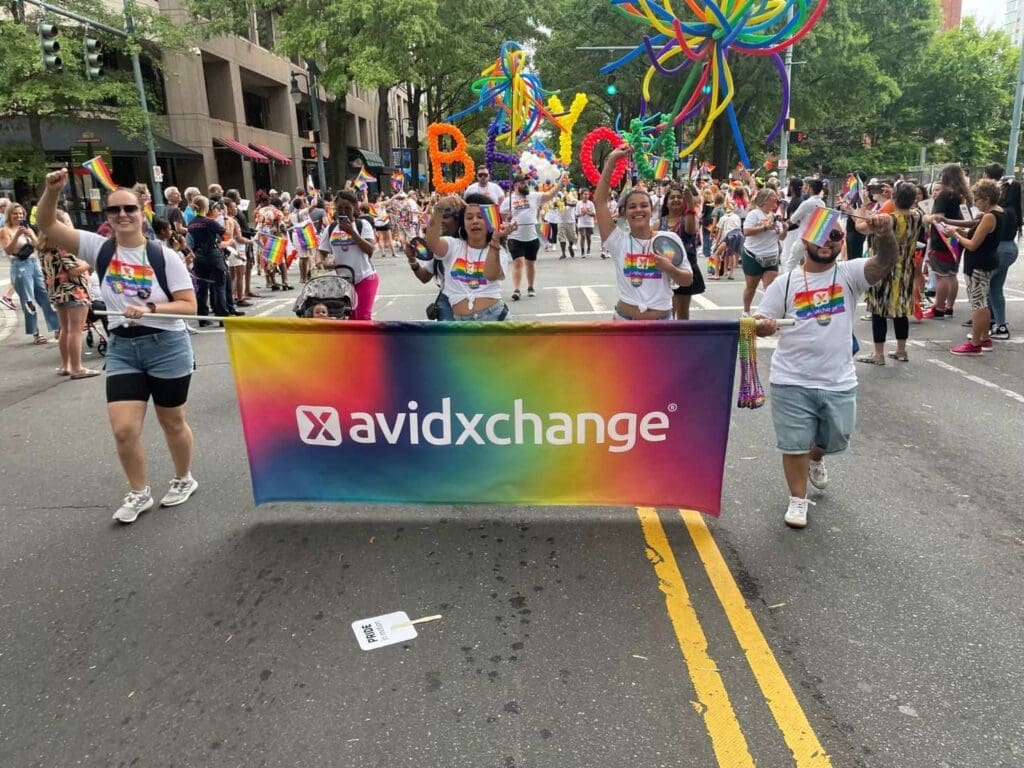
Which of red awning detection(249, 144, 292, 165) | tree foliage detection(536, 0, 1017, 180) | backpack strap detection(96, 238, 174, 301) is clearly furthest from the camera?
red awning detection(249, 144, 292, 165)

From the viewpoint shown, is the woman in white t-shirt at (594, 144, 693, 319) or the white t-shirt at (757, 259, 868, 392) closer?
the white t-shirt at (757, 259, 868, 392)

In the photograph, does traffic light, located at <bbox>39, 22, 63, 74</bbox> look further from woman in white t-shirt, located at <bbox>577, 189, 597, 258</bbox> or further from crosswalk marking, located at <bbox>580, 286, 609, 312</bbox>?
crosswalk marking, located at <bbox>580, 286, 609, 312</bbox>

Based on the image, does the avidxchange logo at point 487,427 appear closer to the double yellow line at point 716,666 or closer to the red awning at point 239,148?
the double yellow line at point 716,666

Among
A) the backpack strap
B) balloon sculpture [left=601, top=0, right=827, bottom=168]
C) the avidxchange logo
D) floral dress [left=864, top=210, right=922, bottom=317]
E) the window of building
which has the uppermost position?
the window of building

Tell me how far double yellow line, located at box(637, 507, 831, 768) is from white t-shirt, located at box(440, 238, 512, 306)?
219 centimetres

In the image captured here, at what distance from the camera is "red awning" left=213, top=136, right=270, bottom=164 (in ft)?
111

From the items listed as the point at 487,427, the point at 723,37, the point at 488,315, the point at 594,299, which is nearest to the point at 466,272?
the point at 488,315

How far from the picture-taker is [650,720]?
2.68 metres

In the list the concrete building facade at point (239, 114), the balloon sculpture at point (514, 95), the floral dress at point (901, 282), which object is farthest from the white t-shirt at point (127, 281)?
the concrete building facade at point (239, 114)

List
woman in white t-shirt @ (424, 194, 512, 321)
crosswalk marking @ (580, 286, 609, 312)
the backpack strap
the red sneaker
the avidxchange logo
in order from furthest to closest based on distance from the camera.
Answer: crosswalk marking @ (580, 286, 609, 312) < the red sneaker < woman in white t-shirt @ (424, 194, 512, 321) < the backpack strap < the avidxchange logo

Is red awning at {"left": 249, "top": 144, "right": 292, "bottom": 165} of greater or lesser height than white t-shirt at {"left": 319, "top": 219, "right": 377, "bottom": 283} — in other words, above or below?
above

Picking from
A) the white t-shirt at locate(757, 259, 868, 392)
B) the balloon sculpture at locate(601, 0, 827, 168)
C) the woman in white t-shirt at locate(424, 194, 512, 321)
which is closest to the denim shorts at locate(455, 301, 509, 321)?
the woman in white t-shirt at locate(424, 194, 512, 321)

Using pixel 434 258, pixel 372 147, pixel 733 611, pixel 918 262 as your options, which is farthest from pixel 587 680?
pixel 372 147

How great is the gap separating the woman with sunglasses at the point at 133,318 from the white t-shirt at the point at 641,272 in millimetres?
2747
